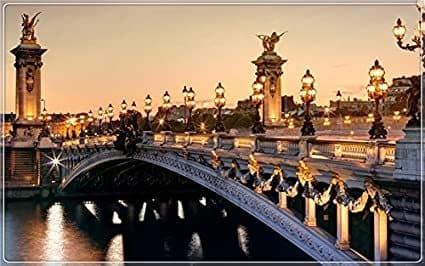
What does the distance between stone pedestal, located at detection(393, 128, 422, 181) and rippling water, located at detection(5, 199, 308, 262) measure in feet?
39.6

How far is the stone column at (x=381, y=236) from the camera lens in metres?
12.4

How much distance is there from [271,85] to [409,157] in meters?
27.0

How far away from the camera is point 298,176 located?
1581 cm

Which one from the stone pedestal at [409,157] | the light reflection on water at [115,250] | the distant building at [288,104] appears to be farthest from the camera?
the distant building at [288,104]

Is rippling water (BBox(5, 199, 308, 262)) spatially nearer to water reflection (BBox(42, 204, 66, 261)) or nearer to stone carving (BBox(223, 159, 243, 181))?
water reflection (BBox(42, 204, 66, 261))

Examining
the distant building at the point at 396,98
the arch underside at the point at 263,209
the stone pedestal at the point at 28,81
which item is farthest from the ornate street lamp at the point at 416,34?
the stone pedestal at the point at 28,81

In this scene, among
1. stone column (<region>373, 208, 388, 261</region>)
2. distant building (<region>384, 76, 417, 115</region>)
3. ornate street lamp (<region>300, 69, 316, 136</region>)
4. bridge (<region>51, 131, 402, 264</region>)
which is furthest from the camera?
distant building (<region>384, 76, 417, 115</region>)

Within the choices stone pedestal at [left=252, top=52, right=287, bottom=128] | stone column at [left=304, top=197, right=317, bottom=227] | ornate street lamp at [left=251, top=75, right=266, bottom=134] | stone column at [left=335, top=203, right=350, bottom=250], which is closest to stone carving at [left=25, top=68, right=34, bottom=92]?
stone pedestal at [left=252, top=52, right=287, bottom=128]

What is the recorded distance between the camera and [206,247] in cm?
2758

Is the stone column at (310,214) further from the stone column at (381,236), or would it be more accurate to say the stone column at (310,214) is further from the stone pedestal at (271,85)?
the stone pedestal at (271,85)

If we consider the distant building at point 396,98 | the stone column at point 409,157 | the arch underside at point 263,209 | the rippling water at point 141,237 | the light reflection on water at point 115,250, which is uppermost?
the distant building at point 396,98

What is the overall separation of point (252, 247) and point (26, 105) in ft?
107

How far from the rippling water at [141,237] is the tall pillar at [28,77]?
599 inches

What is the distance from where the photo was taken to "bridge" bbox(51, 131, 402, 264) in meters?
12.7
